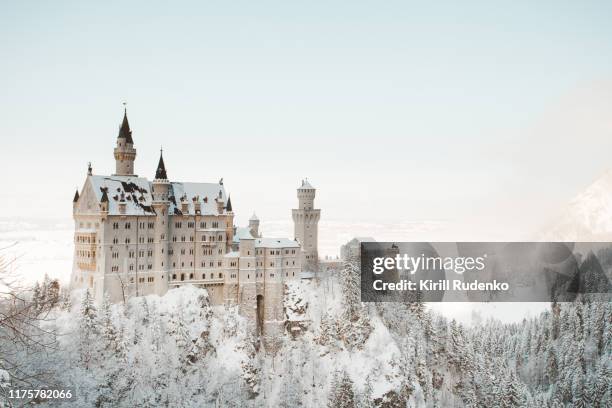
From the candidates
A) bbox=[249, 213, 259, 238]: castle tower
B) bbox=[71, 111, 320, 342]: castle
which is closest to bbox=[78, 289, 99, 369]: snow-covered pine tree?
bbox=[71, 111, 320, 342]: castle

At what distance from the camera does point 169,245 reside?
9312 centimetres

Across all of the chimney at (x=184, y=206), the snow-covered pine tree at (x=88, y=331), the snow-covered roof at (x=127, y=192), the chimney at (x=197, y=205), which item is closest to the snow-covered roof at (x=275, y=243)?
the chimney at (x=197, y=205)

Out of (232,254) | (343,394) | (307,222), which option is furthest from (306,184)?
(343,394)

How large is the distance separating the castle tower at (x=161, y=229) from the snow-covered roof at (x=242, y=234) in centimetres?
1235

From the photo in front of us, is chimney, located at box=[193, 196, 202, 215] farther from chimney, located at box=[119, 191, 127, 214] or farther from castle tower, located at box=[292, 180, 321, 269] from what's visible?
castle tower, located at box=[292, 180, 321, 269]

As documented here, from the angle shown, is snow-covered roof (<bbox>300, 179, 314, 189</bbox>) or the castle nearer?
the castle

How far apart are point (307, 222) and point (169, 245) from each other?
26.7 meters

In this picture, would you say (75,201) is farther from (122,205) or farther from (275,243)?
(275,243)

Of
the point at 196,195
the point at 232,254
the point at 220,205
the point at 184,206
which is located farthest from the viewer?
the point at 220,205

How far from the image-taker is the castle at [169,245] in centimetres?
8762

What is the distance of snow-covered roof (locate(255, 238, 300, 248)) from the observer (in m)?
97.9

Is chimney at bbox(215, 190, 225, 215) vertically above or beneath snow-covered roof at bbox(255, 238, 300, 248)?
above

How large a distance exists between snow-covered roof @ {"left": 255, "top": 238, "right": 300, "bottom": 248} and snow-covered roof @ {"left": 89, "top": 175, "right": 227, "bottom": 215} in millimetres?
8712

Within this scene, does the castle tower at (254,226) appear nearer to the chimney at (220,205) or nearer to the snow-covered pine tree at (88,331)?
the chimney at (220,205)
